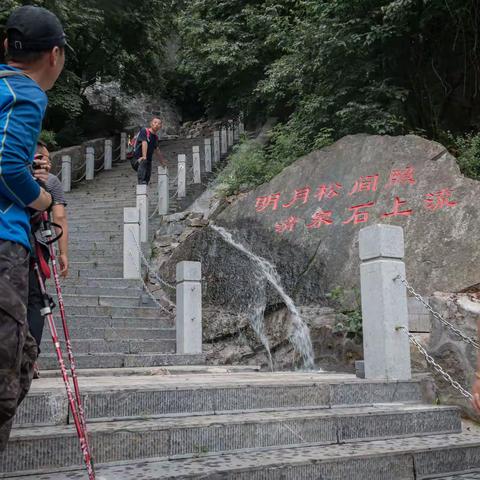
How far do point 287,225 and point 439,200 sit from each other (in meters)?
2.44

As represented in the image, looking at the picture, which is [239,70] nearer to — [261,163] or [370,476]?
[261,163]

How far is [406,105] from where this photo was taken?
41.1 ft

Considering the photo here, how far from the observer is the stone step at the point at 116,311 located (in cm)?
808

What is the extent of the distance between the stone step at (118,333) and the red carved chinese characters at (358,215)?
3.21 metres

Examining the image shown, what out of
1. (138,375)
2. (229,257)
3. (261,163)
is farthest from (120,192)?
(138,375)

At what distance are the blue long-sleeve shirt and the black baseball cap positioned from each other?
125mm

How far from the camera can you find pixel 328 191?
9461mm

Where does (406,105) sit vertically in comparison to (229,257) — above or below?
above

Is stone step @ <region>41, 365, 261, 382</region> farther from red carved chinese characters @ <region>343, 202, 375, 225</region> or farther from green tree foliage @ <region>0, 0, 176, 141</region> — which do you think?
green tree foliage @ <region>0, 0, 176, 141</region>

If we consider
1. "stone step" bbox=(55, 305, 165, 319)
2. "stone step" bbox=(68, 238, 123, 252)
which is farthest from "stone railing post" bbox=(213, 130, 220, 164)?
"stone step" bbox=(55, 305, 165, 319)

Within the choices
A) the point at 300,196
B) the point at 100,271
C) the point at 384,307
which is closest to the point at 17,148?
the point at 384,307

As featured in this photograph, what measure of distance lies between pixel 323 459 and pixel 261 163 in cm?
935

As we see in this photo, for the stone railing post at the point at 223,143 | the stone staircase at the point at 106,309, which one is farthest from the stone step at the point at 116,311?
the stone railing post at the point at 223,143

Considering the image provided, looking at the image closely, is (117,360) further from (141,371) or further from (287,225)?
(287,225)
